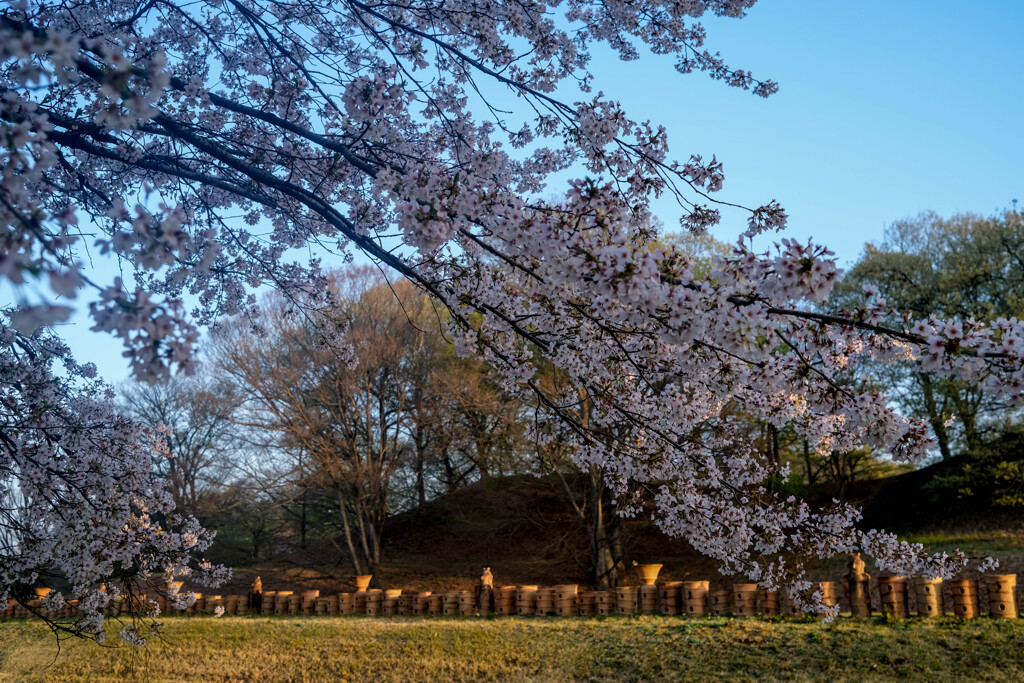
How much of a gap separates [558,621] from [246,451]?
39.5 ft

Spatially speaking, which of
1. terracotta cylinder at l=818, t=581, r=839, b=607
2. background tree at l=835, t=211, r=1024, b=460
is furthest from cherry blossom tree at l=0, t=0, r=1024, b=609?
background tree at l=835, t=211, r=1024, b=460

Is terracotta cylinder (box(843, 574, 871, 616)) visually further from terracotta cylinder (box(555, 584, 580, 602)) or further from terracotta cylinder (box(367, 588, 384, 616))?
terracotta cylinder (box(367, 588, 384, 616))

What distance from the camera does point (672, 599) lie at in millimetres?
9164

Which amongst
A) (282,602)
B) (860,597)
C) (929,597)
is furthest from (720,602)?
(282,602)

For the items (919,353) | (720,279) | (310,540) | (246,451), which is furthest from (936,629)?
(310,540)

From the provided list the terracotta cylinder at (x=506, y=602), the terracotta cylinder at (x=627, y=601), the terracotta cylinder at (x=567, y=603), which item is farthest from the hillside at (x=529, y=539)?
the terracotta cylinder at (x=627, y=601)

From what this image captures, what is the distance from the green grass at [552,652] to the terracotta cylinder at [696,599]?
433 millimetres

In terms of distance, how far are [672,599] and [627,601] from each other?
2.18 ft

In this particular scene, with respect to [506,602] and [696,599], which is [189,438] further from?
[696,599]

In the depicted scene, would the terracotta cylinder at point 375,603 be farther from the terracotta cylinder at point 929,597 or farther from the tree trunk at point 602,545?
the terracotta cylinder at point 929,597

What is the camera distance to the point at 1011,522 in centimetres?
1367

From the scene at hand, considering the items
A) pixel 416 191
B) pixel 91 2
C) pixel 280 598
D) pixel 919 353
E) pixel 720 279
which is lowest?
pixel 280 598

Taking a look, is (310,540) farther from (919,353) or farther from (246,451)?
A: (919,353)

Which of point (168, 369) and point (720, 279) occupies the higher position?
point (720, 279)
